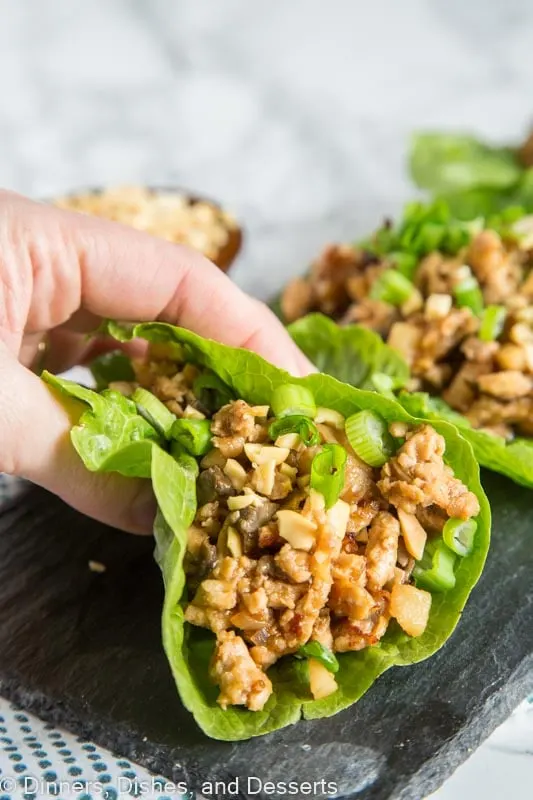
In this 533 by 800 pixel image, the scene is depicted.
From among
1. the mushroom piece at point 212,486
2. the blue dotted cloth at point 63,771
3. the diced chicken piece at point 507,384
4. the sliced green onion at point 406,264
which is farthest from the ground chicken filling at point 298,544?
the sliced green onion at point 406,264

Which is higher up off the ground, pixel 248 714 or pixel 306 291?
pixel 306 291

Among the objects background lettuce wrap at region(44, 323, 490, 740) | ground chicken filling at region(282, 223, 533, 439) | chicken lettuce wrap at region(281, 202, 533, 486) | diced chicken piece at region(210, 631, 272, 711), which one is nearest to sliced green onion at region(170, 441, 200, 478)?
background lettuce wrap at region(44, 323, 490, 740)

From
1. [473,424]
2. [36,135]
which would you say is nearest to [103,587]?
[473,424]

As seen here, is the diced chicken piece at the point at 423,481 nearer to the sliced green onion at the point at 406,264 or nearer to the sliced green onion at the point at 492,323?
the sliced green onion at the point at 492,323

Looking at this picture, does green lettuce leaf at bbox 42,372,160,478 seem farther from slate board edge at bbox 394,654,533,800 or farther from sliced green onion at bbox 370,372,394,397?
slate board edge at bbox 394,654,533,800

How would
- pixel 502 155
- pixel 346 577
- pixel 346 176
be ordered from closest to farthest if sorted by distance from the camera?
1. pixel 346 577
2. pixel 502 155
3. pixel 346 176

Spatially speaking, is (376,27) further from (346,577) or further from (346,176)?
(346,577)
